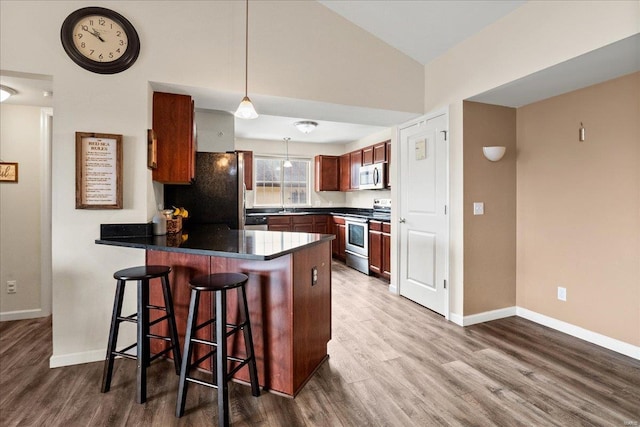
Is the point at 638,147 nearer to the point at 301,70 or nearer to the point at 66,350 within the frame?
the point at 301,70

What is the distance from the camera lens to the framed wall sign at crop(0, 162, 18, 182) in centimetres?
303

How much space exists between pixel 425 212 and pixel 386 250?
3.73 ft

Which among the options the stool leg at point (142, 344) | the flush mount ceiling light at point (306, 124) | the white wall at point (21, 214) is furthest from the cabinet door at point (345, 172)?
the stool leg at point (142, 344)

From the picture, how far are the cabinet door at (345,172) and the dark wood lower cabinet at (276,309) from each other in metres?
4.21

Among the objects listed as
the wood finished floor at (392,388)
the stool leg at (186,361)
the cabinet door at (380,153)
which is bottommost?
the wood finished floor at (392,388)

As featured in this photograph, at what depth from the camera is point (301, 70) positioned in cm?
280

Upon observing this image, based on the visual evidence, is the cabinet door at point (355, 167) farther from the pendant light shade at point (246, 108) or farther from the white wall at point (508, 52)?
the pendant light shade at point (246, 108)

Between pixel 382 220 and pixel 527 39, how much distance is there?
2.63 m

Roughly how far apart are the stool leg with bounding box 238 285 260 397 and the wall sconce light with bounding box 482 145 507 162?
257 centimetres

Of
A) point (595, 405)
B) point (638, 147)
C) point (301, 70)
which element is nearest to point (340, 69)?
point (301, 70)

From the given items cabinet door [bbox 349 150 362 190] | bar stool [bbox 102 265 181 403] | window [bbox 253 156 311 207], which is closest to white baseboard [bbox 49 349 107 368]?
bar stool [bbox 102 265 181 403]

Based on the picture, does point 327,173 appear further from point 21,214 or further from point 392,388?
point 392,388

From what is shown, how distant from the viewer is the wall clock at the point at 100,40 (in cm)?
215

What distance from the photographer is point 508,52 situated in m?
2.53
